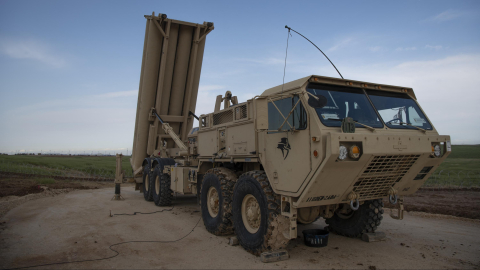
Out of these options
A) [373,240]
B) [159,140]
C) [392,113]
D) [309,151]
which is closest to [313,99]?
[309,151]

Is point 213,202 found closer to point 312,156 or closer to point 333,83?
point 312,156

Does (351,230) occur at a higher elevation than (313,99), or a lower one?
lower

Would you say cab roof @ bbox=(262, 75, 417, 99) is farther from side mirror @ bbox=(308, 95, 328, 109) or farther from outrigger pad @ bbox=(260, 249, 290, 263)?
outrigger pad @ bbox=(260, 249, 290, 263)

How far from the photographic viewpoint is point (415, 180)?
17.4ft

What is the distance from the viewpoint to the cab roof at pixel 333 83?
15.8ft

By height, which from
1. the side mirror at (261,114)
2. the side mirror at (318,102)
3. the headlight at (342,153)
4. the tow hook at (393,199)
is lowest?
the tow hook at (393,199)

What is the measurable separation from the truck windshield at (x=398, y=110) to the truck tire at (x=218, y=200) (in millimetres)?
3016

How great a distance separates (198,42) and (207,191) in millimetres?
5967

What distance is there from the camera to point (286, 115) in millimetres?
4934

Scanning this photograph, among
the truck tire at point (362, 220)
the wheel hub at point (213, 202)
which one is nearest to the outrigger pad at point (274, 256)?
the truck tire at point (362, 220)

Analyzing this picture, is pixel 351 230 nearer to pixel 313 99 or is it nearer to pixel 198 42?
pixel 313 99

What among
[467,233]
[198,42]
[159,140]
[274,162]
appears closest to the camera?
[274,162]

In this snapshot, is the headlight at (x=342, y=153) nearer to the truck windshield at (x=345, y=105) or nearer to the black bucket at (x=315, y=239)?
the truck windshield at (x=345, y=105)

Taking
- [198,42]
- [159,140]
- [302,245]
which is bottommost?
[302,245]
